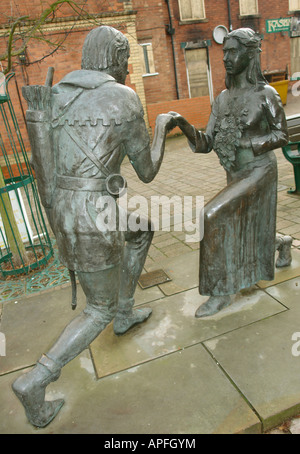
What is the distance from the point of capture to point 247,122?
2.60 m

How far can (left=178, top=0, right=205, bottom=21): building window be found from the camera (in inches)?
634

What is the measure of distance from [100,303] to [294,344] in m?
1.40

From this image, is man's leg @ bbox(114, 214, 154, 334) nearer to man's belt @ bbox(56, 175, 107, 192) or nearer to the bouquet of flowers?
man's belt @ bbox(56, 175, 107, 192)

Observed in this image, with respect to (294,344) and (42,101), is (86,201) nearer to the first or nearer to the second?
(42,101)

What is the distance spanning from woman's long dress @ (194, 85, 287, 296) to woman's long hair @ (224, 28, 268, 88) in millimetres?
71

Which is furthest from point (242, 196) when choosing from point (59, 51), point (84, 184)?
point (59, 51)

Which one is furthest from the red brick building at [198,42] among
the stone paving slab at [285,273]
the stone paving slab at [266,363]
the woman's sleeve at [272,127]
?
the stone paving slab at [266,363]

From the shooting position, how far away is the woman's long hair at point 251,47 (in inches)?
97.6

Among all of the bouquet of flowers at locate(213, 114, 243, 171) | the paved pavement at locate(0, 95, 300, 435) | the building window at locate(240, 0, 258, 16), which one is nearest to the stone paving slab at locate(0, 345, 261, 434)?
the paved pavement at locate(0, 95, 300, 435)

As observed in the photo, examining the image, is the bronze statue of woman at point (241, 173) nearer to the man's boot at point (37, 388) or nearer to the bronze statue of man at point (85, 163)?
the bronze statue of man at point (85, 163)

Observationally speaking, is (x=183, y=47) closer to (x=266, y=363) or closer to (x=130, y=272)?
(x=130, y=272)

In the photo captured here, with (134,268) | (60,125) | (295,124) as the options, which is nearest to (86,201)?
(60,125)
